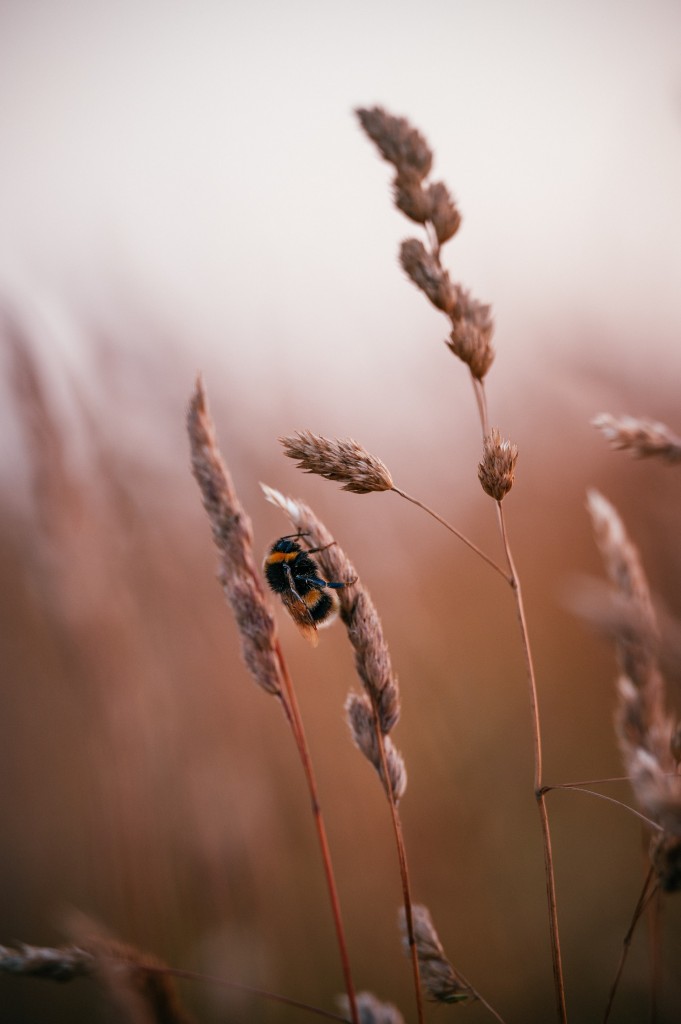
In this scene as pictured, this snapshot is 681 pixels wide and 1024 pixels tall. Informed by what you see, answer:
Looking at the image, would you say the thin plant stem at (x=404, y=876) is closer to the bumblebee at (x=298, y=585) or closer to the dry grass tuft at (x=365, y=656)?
the dry grass tuft at (x=365, y=656)

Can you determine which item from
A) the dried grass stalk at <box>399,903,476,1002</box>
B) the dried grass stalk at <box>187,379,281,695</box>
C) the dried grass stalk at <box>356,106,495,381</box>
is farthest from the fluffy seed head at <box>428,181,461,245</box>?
the dried grass stalk at <box>399,903,476,1002</box>

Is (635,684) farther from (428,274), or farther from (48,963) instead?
(48,963)

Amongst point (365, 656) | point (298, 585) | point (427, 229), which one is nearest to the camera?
point (365, 656)

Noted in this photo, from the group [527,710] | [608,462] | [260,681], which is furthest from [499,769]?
[608,462]

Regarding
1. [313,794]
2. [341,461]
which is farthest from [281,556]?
[313,794]

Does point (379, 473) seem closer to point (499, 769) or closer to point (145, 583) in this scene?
point (145, 583)

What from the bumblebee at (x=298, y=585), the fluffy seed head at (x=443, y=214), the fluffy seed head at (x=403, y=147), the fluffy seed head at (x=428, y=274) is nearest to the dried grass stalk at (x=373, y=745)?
the bumblebee at (x=298, y=585)

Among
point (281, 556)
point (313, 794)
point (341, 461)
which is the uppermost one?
point (341, 461)

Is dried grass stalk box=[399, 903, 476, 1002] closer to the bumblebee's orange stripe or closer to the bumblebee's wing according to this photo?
the bumblebee's wing
